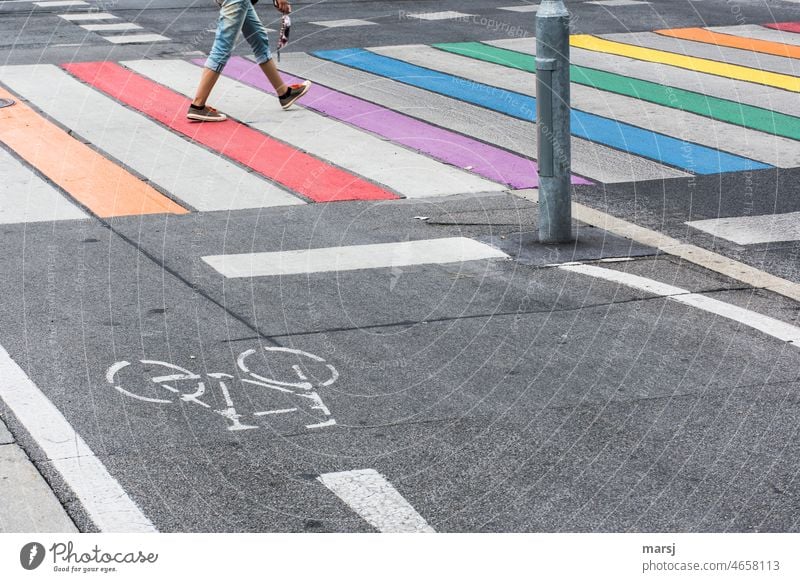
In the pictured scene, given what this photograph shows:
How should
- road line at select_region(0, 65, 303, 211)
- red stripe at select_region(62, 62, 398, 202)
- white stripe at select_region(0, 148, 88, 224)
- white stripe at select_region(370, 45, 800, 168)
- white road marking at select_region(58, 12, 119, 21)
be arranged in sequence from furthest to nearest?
1. white road marking at select_region(58, 12, 119, 21)
2. white stripe at select_region(370, 45, 800, 168)
3. red stripe at select_region(62, 62, 398, 202)
4. road line at select_region(0, 65, 303, 211)
5. white stripe at select_region(0, 148, 88, 224)

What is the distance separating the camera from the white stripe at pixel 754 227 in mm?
8570

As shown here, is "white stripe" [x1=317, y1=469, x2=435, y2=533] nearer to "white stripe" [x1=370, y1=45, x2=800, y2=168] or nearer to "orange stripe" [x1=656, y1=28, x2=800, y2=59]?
"white stripe" [x1=370, y1=45, x2=800, y2=168]

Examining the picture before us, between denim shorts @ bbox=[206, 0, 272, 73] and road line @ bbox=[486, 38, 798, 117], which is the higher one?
denim shorts @ bbox=[206, 0, 272, 73]

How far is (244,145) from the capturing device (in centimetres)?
1123

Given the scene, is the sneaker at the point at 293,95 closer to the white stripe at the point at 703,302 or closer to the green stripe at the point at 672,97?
the green stripe at the point at 672,97

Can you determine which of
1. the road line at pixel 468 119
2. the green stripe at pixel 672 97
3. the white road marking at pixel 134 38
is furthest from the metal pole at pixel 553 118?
the white road marking at pixel 134 38

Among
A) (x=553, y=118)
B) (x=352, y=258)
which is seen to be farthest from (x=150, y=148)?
(x=553, y=118)

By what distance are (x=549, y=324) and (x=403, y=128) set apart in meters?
5.39

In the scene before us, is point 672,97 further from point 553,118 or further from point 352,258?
point 352,258

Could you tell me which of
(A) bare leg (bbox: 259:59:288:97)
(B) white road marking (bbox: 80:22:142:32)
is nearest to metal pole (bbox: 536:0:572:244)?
(A) bare leg (bbox: 259:59:288:97)

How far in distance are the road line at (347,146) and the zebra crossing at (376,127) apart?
0.02 meters

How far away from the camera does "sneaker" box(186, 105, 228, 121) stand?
39.2 feet

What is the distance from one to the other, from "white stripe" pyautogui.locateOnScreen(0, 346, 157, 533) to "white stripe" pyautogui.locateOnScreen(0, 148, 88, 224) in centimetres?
292
